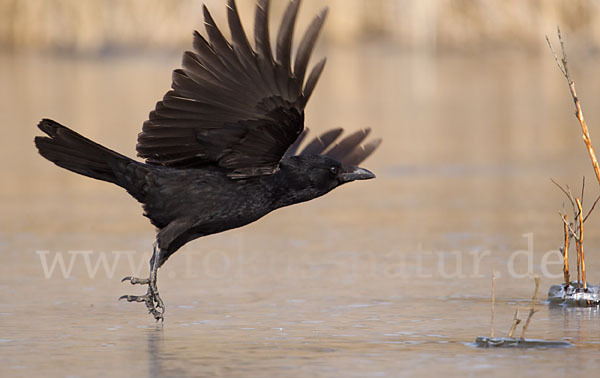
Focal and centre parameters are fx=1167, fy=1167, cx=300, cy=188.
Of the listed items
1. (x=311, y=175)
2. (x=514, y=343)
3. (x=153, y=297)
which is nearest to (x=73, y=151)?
(x=153, y=297)

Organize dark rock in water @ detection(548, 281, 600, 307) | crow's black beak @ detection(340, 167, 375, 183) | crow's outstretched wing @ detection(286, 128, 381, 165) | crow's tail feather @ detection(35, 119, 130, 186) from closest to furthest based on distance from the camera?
dark rock in water @ detection(548, 281, 600, 307) → crow's tail feather @ detection(35, 119, 130, 186) → crow's black beak @ detection(340, 167, 375, 183) → crow's outstretched wing @ detection(286, 128, 381, 165)

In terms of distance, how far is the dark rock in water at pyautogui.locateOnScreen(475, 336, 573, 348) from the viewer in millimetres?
4301

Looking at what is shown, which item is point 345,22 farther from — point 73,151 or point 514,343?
point 514,343

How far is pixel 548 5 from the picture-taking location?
1908cm

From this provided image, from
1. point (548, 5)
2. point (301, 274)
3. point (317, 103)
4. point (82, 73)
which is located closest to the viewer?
point (301, 274)

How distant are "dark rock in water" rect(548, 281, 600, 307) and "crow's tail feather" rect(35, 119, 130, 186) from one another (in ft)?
6.72

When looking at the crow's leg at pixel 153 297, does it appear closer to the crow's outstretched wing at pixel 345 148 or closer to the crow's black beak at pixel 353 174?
the crow's black beak at pixel 353 174

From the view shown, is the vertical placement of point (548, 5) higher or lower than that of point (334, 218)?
higher

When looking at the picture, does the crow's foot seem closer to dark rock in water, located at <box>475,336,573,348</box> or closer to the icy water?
the icy water

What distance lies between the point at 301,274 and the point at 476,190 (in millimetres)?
3098

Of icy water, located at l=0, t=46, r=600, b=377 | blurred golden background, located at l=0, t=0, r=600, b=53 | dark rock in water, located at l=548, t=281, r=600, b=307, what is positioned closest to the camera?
icy water, located at l=0, t=46, r=600, b=377

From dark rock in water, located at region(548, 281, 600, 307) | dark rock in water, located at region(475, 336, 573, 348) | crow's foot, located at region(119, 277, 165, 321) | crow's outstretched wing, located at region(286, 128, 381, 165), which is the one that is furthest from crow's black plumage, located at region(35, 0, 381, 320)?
dark rock in water, located at region(475, 336, 573, 348)

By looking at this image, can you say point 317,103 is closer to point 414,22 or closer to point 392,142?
point 392,142

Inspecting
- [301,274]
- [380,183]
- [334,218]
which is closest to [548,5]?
[380,183]
